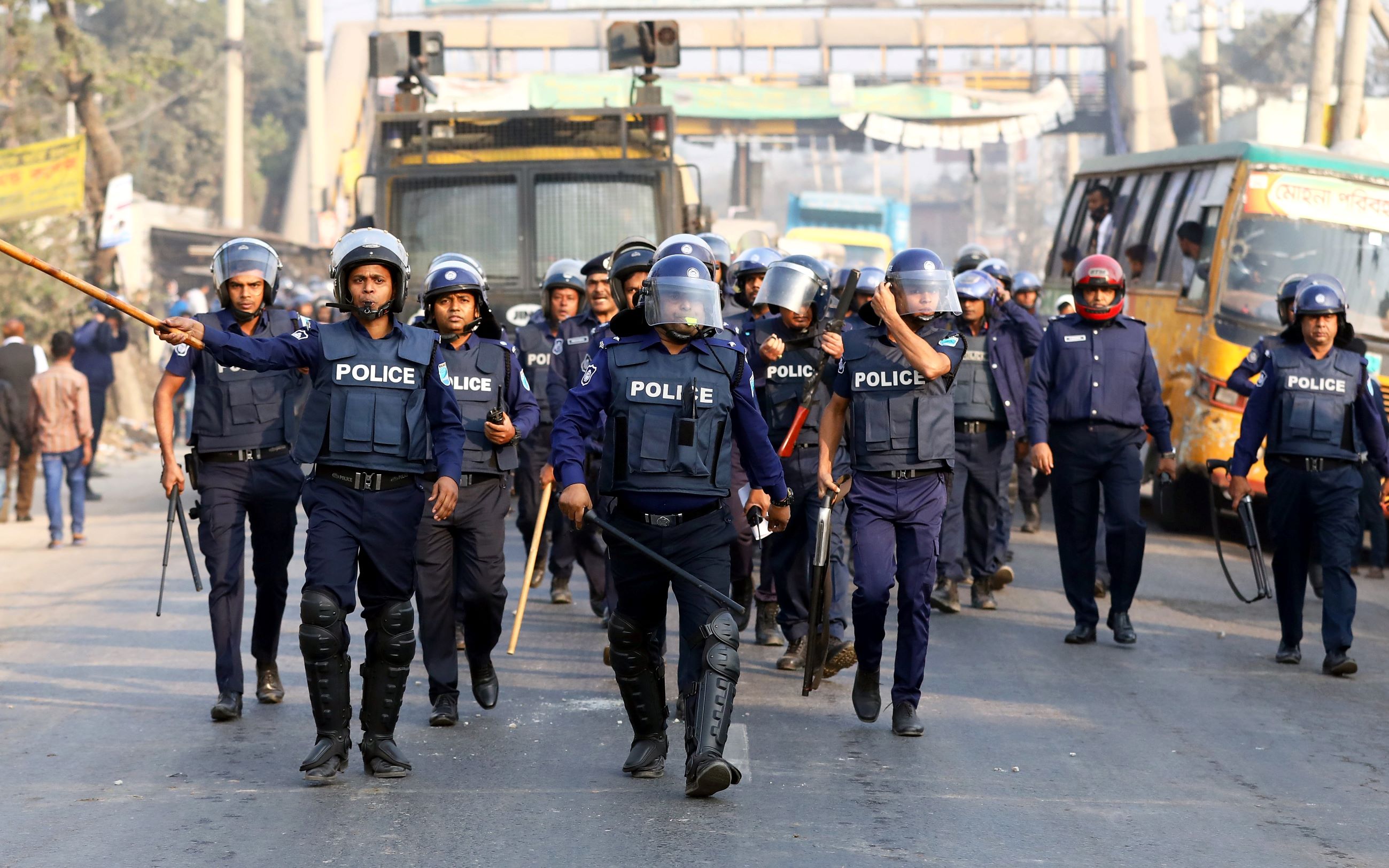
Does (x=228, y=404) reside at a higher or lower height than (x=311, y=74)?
lower

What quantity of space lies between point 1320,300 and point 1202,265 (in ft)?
19.4

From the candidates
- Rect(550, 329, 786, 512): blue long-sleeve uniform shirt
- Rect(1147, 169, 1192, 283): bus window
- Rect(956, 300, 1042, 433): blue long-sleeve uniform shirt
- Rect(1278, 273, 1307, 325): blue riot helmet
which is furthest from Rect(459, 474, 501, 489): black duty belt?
Rect(1147, 169, 1192, 283): bus window

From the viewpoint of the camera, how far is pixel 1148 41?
55969 millimetres

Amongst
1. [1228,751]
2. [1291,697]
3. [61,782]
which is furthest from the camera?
[1291,697]

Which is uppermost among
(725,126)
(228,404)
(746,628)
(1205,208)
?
(725,126)

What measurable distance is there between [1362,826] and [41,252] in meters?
24.9

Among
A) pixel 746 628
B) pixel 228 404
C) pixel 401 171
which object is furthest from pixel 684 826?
pixel 401 171

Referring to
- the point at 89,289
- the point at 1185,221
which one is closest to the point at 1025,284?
the point at 1185,221

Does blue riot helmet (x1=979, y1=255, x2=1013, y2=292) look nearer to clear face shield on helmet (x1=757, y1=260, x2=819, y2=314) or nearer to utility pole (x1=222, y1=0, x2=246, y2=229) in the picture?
clear face shield on helmet (x1=757, y1=260, x2=819, y2=314)

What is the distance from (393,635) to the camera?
6.59 meters

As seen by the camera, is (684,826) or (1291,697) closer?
(684,826)

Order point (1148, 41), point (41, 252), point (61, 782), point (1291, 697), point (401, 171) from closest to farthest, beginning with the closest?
point (61, 782) → point (1291, 697) → point (401, 171) → point (41, 252) → point (1148, 41)

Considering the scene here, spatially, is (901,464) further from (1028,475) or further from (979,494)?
(1028,475)

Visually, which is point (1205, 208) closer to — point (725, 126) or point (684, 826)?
point (684, 826)
